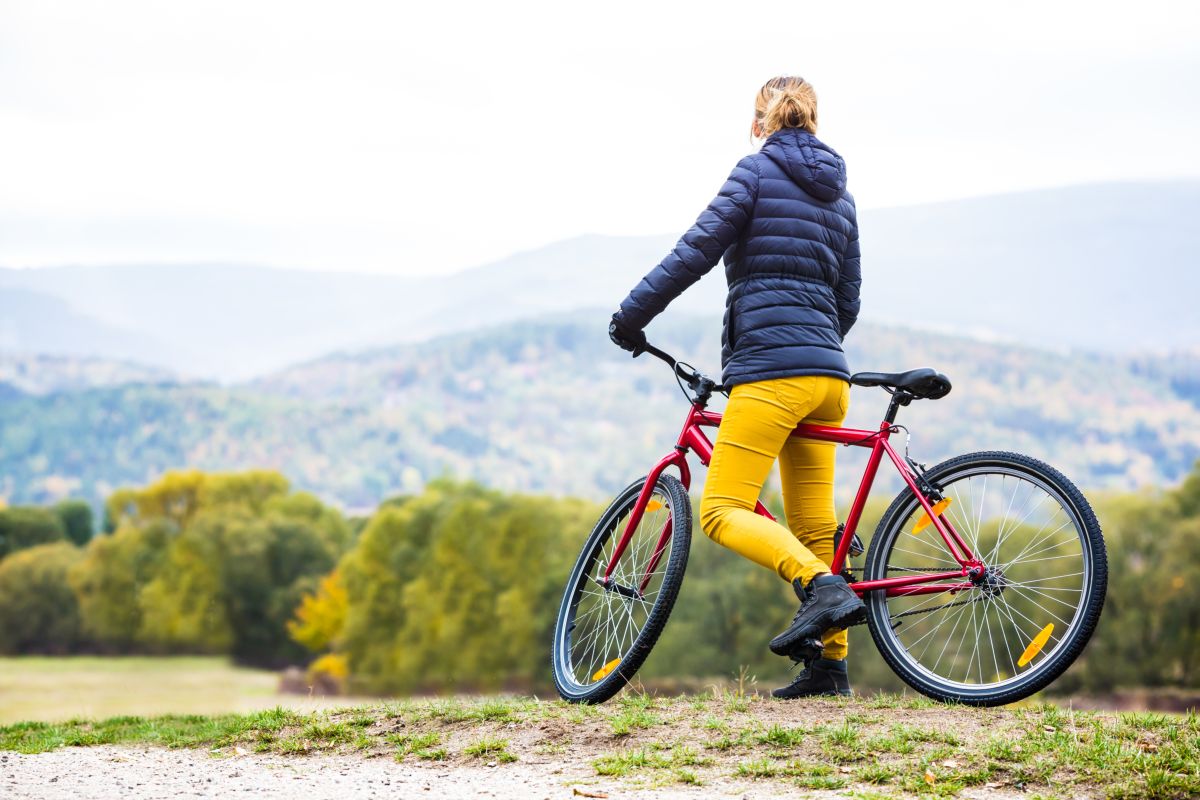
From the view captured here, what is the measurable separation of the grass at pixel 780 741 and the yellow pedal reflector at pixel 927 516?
0.75 m

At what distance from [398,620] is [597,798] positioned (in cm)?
5977

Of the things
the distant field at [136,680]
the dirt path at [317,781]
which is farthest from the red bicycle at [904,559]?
the distant field at [136,680]

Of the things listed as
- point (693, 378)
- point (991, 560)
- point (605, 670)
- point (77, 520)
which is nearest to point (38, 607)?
point (77, 520)

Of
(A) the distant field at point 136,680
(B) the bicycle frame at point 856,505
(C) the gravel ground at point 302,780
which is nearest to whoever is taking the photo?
(C) the gravel ground at point 302,780

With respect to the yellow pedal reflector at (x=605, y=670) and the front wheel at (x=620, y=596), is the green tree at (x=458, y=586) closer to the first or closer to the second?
the front wheel at (x=620, y=596)

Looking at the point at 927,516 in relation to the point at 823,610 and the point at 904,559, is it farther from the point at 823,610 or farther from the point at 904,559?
the point at 823,610

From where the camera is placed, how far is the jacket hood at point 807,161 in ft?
18.2

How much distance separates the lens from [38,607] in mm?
73688

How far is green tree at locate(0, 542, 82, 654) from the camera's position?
240ft

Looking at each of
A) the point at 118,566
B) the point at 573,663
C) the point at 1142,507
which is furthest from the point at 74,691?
the point at 573,663

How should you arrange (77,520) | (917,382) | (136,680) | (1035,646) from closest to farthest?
(1035,646)
(917,382)
(136,680)
(77,520)

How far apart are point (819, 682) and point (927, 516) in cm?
101

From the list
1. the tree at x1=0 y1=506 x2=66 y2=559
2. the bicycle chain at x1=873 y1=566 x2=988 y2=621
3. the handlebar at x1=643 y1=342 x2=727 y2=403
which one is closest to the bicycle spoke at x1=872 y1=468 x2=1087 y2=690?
the bicycle chain at x1=873 y1=566 x2=988 y2=621

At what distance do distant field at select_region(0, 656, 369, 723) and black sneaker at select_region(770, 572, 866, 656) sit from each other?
6002cm
